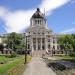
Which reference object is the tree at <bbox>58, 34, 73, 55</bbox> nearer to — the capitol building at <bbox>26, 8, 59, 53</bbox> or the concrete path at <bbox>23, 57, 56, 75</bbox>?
the capitol building at <bbox>26, 8, 59, 53</bbox>

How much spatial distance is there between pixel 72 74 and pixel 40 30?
131 meters

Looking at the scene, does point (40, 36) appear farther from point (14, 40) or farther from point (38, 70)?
point (38, 70)

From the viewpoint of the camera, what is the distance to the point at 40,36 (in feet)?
510

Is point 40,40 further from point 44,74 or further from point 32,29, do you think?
point 44,74

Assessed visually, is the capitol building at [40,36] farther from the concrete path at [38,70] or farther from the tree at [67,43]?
the concrete path at [38,70]

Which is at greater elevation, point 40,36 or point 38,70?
point 40,36

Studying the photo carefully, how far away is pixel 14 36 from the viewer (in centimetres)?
13588

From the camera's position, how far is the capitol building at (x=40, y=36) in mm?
152137

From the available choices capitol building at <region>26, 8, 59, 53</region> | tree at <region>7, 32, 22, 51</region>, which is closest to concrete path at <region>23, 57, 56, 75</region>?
tree at <region>7, 32, 22, 51</region>

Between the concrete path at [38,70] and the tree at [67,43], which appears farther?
the tree at [67,43]

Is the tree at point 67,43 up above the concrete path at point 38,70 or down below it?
above

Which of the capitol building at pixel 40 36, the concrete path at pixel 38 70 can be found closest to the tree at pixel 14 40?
the capitol building at pixel 40 36

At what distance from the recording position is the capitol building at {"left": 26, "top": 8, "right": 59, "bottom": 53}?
499 feet

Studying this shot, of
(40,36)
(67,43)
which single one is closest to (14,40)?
(40,36)
